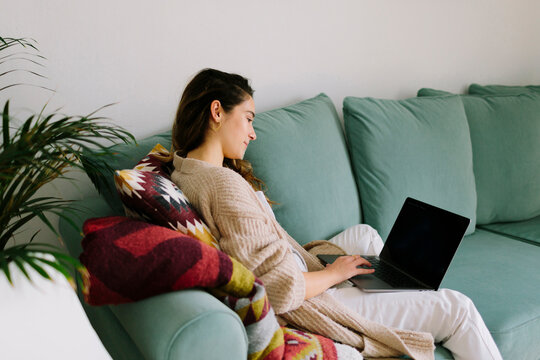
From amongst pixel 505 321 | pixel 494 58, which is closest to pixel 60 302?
pixel 505 321

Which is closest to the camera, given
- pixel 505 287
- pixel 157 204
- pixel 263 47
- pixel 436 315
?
pixel 157 204

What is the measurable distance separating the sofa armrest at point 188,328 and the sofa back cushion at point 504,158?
61.0 inches

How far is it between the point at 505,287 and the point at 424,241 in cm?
33

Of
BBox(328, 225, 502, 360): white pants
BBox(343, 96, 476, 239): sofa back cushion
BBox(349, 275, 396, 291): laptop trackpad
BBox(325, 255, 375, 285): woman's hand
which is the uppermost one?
BBox(343, 96, 476, 239): sofa back cushion

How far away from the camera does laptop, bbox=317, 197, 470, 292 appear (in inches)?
47.2

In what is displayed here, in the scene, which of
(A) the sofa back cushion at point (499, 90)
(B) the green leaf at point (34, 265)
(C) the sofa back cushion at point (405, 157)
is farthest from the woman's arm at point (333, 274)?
(A) the sofa back cushion at point (499, 90)

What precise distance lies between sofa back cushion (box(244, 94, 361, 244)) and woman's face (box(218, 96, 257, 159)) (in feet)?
0.58

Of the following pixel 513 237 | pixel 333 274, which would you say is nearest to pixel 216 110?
pixel 333 274

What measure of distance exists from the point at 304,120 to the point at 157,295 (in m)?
0.96

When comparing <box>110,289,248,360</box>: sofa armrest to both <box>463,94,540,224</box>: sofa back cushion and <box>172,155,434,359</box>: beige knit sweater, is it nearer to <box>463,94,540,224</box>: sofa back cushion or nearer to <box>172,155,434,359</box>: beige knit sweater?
<box>172,155,434,359</box>: beige knit sweater

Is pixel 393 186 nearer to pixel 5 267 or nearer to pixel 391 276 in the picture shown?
pixel 391 276

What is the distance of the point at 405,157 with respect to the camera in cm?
173

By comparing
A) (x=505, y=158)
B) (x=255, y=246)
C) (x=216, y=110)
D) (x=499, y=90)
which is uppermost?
(x=216, y=110)

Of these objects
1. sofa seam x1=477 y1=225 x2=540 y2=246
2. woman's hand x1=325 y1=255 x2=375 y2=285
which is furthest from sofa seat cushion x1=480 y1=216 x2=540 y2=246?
woman's hand x1=325 y1=255 x2=375 y2=285
